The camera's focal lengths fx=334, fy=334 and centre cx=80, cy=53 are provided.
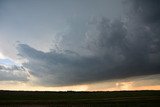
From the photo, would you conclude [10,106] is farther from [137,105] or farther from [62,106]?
[137,105]

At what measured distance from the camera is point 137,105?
186 ft

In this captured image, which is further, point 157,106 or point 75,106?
point 75,106

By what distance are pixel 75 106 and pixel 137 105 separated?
10535mm

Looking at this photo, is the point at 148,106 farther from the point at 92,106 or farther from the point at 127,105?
the point at 92,106

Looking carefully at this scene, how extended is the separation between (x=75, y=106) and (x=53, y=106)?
3.80 metres

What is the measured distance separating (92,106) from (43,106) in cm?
831

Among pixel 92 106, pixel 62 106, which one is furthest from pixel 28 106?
pixel 92 106

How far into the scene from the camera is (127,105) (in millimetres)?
57469

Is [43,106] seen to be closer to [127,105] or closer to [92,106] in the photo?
[92,106]

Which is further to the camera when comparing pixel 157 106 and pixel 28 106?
pixel 28 106

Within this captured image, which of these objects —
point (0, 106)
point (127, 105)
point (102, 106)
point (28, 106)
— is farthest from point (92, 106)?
point (0, 106)

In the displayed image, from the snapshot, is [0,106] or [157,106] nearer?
[157,106]

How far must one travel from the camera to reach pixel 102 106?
2224 inches

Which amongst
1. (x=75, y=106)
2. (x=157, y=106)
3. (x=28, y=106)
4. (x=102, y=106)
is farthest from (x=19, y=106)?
(x=157, y=106)
